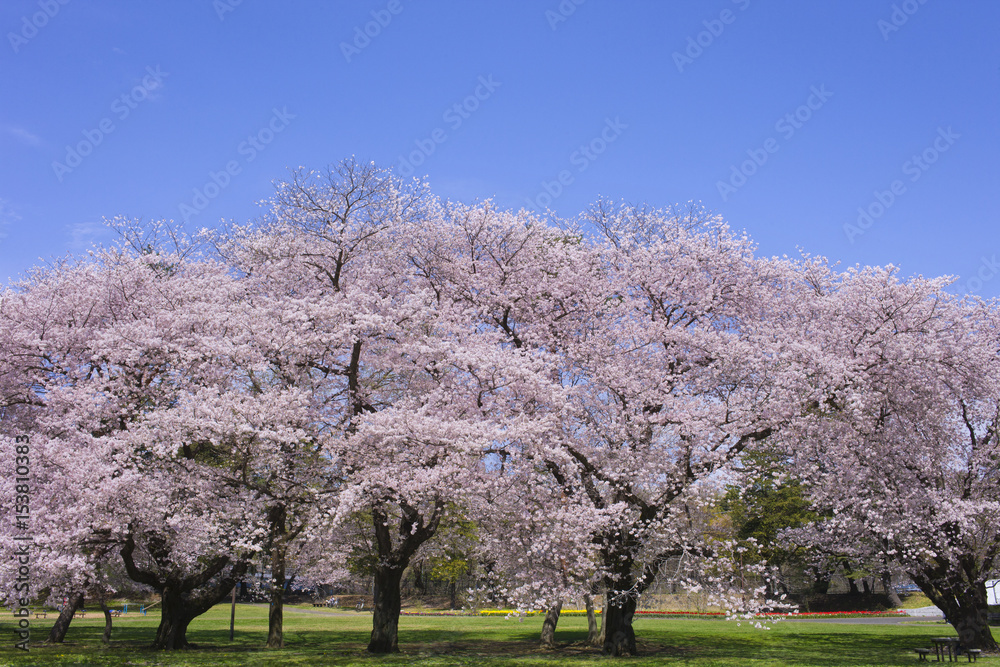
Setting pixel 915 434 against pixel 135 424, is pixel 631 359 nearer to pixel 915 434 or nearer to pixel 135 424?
pixel 915 434

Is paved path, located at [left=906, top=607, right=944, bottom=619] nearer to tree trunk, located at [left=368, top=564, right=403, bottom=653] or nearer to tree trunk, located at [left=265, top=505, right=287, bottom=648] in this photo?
tree trunk, located at [left=368, top=564, right=403, bottom=653]

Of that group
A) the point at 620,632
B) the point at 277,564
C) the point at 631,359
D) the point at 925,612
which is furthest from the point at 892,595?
the point at 277,564

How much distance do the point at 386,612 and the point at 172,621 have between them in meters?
7.29

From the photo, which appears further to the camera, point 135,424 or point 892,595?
point 892,595

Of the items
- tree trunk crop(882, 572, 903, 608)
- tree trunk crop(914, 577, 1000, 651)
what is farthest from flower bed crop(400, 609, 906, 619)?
tree trunk crop(914, 577, 1000, 651)

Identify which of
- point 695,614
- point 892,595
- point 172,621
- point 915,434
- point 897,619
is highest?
point 915,434

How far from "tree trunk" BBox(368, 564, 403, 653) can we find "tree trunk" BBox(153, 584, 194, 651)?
6298mm

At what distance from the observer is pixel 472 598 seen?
73.5ft

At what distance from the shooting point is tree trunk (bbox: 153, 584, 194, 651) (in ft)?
76.7

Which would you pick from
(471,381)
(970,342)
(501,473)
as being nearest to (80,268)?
(471,381)

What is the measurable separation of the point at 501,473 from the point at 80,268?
16888mm

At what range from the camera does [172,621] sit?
77.1 feet

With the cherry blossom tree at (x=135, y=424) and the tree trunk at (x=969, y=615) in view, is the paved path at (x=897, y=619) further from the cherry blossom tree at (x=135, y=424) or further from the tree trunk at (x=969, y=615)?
the cherry blossom tree at (x=135, y=424)

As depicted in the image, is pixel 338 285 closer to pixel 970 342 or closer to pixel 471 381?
pixel 471 381
